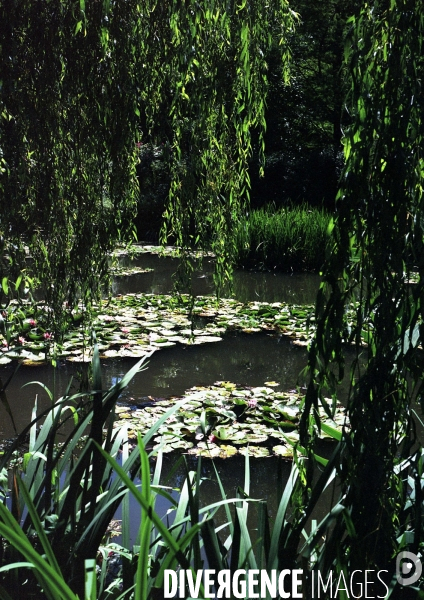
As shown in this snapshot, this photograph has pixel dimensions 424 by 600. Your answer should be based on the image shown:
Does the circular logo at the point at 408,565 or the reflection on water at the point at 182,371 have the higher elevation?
the circular logo at the point at 408,565

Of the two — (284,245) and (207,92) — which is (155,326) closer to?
(207,92)

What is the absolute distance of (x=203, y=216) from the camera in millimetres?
2939

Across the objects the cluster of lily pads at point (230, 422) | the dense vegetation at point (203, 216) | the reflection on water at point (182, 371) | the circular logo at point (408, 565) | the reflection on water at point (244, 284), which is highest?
the dense vegetation at point (203, 216)

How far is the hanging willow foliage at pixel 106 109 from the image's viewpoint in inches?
98.2

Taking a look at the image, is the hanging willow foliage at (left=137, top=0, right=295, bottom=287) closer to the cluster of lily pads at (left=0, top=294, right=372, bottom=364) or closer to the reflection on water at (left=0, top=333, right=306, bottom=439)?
the reflection on water at (left=0, top=333, right=306, bottom=439)

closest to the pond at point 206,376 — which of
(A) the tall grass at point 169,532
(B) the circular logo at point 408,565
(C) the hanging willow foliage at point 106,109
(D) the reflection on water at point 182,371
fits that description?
(D) the reflection on water at point 182,371

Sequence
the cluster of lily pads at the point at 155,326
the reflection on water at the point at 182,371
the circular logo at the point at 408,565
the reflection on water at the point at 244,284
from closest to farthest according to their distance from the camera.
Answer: the circular logo at the point at 408,565 → the reflection on water at the point at 182,371 → the cluster of lily pads at the point at 155,326 → the reflection on water at the point at 244,284

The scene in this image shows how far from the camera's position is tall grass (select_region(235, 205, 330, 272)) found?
→ 36.6 ft

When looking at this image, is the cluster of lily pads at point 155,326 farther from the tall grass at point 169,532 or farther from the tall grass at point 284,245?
the tall grass at point 169,532

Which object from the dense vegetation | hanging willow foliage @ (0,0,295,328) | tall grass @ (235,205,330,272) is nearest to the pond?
the dense vegetation

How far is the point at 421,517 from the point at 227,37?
173cm

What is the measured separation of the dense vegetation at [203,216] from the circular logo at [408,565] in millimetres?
26

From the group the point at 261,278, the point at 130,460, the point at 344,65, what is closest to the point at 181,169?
the point at 344,65

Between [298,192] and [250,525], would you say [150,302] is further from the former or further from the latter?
[298,192]
